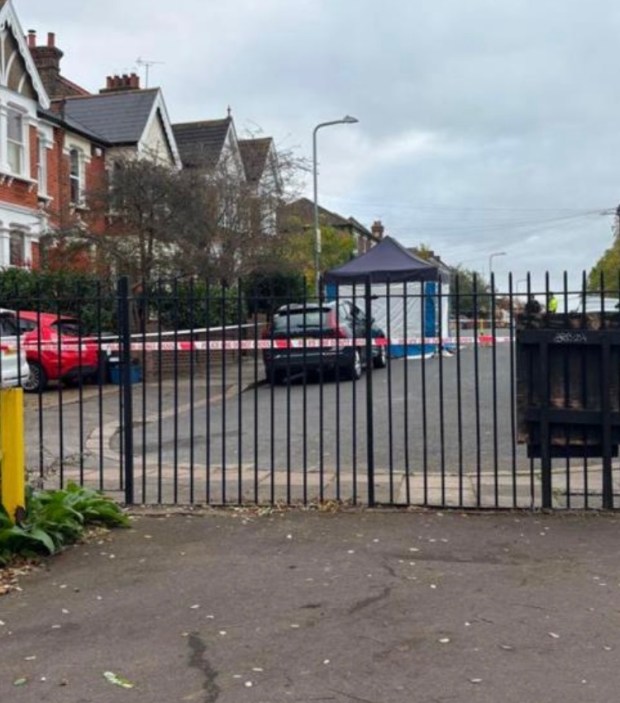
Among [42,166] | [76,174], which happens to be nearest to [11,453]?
[42,166]

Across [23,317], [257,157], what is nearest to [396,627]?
[23,317]

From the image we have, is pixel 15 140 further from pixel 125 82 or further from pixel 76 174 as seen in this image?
pixel 125 82

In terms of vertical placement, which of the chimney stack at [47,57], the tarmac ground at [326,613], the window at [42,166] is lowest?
the tarmac ground at [326,613]

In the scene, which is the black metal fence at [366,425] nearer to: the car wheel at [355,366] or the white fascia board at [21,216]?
the car wheel at [355,366]

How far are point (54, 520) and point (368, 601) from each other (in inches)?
97.5

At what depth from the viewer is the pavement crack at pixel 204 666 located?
3545 millimetres

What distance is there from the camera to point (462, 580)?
4934 millimetres

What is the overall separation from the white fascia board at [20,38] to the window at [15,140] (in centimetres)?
107

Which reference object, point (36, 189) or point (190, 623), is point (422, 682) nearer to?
point (190, 623)

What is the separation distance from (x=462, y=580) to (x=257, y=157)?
21851 millimetres

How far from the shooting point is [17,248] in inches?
887

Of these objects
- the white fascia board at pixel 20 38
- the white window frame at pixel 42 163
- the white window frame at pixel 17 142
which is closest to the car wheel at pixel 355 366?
the white window frame at pixel 17 142

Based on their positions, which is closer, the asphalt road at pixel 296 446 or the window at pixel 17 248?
the asphalt road at pixel 296 446

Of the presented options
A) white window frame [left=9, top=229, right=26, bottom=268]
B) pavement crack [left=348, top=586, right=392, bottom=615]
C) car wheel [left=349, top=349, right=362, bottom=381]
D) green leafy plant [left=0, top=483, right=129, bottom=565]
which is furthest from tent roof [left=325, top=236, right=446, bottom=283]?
pavement crack [left=348, top=586, right=392, bottom=615]
